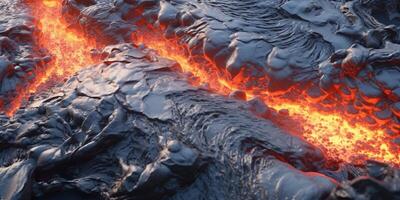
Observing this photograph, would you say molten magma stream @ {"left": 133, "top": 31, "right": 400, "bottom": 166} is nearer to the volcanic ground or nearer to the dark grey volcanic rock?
the volcanic ground

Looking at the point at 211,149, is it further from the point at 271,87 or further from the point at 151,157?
the point at 271,87

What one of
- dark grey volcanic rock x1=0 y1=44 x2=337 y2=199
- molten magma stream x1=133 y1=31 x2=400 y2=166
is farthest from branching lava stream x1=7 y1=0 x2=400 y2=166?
dark grey volcanic rock x1=0 y1=44 x2=337 y2=199

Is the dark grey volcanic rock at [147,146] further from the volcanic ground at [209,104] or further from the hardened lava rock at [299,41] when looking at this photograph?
the hardened lava rock at [299,41]

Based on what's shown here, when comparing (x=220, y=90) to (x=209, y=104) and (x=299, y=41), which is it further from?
(x=299, y=41)

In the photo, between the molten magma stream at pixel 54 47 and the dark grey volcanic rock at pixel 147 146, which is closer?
the dark grey volcanic rock at pixel 147 146

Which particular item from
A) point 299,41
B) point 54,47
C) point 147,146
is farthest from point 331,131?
point 54,47

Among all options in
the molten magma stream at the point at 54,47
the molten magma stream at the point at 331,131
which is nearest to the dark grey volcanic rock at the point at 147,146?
the molten magma stream at the point at 331,131

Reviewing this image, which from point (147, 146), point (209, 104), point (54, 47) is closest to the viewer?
point (147, 146)
